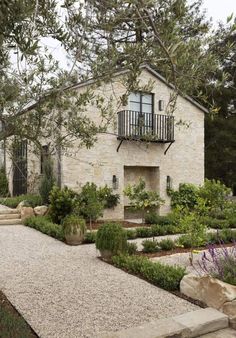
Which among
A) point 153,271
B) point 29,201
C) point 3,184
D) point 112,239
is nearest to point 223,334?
point 153,271

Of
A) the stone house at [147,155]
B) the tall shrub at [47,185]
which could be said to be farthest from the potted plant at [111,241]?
the tall shrub at [47,185]

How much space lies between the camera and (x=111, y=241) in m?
7.73

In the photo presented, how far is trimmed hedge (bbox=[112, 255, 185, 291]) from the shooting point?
19.7 feet

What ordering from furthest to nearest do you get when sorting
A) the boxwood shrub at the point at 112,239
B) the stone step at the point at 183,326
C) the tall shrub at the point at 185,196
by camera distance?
the tall shrub at the point at 185,196 < the boxwood shrub at the point at 112,239 < the stone step at the point at 183,326

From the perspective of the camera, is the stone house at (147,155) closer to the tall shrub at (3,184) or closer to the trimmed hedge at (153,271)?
the tall shrub at (3,184)

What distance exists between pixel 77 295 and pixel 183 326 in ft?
6.02

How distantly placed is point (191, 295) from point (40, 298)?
222 cm

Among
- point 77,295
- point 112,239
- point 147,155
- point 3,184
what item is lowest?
point 77,295

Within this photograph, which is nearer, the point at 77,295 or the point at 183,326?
the point at 183,326

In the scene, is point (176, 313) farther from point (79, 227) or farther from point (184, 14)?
point (79, 227)

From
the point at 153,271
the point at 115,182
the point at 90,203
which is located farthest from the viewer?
the point at 115,182

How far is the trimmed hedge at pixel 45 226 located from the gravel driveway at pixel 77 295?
1.93m

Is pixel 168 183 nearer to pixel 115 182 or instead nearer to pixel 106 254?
pixel 115 182

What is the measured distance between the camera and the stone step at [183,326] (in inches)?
163
